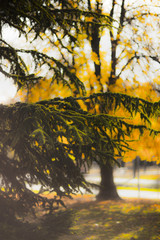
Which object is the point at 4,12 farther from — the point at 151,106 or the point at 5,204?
the point at 5,204

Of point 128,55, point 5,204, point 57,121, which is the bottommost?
point 5,204

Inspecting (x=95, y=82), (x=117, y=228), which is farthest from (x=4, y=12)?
(x=117, y=228)

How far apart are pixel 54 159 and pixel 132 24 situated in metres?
8.11

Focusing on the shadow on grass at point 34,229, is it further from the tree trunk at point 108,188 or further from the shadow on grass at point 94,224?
the tree trunk at point 108,188

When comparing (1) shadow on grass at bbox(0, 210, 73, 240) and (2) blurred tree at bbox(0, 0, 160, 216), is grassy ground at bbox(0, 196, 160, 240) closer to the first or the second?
(1) shadow on grass at bbox(0, 210, 73, 240)

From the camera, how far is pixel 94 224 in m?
9.06

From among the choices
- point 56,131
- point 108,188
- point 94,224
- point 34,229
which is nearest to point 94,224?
point 94,224

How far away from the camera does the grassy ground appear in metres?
6.49

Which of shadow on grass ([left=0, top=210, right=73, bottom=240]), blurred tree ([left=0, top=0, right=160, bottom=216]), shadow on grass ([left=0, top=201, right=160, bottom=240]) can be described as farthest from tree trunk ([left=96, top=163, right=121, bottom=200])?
blurred tree ([left=0, top=0, right=160, bottom=216])

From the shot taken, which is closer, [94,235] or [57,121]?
[57,121]

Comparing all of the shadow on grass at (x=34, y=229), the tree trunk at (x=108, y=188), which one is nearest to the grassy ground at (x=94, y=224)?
the shadow on grass at (x=34, y=229)

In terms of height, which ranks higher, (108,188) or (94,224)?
(108,188)

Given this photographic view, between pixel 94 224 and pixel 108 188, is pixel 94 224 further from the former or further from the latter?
pixel 108 188

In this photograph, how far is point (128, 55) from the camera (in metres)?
11.8
